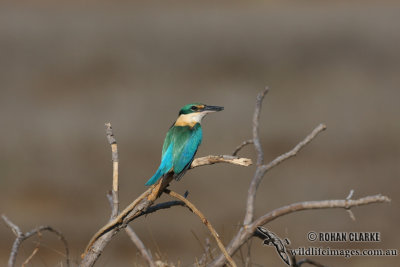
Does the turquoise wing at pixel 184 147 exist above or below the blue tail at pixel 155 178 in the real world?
above

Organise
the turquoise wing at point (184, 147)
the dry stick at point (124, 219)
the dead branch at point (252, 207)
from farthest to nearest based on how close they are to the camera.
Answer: the turquoise wing at point (184, 147) < the dry stick at point (124, 219) < the dead branch at point (252, 207)

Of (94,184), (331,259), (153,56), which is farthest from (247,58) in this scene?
(331,259)

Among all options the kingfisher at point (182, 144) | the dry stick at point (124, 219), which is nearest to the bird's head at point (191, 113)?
the kingfisher at point (182, 144)

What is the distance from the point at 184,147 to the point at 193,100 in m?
10.8

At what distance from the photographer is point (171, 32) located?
1700 centimetres

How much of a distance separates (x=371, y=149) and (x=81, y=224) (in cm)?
497

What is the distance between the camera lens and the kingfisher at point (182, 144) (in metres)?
2.78

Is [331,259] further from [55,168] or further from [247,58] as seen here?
[247,58]

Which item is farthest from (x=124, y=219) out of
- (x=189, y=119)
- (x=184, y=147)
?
(x=189, y=119)

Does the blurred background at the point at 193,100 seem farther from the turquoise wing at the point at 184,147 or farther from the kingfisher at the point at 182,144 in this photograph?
the turquoise wing at the point at 184,147

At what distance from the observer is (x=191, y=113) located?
11.1ft

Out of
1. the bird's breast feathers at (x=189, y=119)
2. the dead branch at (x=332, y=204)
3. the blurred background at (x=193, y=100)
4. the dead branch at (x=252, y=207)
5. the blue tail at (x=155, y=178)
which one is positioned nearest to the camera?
the dead branch at (x=332, y=204)

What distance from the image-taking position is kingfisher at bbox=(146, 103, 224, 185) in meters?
2.78

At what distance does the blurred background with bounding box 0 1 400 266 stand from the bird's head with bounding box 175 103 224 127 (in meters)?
5.36
